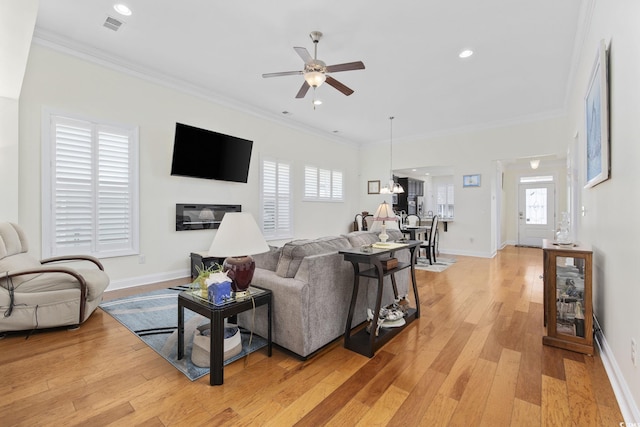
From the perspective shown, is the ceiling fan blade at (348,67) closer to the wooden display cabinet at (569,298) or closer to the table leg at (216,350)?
the wooden display cabinet at (569,298)

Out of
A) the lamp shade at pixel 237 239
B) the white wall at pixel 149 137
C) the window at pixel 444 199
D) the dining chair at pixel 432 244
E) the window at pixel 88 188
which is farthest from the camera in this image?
the window at pixel 444 199

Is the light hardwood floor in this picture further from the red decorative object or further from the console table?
the red decorative object

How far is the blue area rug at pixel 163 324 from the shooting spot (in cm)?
220

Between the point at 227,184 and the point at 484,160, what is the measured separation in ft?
18.3

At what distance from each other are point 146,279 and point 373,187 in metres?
6.01

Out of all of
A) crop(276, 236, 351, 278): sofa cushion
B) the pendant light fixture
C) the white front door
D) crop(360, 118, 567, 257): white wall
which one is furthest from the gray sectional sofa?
the white front door

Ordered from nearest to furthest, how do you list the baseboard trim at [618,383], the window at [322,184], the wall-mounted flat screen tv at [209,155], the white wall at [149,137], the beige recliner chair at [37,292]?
the baseboard trim at [618,383]
the beige recliner chair at [37,292]
the white wall at [149,137]
the wall-mounted flat screen tv at [209,155]
the window at [322,184]

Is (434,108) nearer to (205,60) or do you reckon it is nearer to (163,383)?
(205,60)

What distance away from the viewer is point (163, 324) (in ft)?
9.36

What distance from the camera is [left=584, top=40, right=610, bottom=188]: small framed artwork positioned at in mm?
2070

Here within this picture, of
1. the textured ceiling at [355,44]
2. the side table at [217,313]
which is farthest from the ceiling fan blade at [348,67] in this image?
the side table at [217,313]

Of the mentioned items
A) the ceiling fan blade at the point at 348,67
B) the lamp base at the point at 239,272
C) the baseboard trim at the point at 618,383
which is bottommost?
the baseboard trim at the point at 618,383

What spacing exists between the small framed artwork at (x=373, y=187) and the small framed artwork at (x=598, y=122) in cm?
544

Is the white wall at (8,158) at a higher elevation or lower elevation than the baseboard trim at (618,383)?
higher
